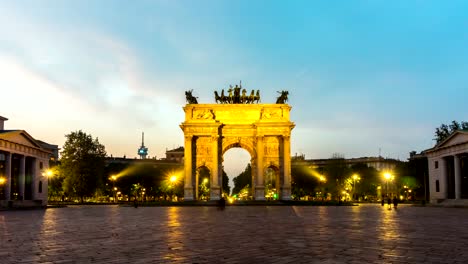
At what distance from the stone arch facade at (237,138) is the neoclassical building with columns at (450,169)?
20.4 metres

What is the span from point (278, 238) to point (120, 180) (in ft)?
322

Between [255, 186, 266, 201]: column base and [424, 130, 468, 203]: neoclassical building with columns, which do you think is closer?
[424, 130, 468, 203]: neoclassical building with columns

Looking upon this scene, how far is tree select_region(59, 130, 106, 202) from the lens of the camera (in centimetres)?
7719

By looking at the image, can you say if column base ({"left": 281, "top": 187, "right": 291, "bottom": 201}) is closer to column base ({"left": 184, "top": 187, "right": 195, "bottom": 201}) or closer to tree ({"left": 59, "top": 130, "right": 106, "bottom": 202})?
column base ({"left": 184, "top": 187, "right": 195, "bottom": 201})

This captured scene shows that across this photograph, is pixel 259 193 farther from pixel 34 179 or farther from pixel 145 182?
pixel 145 182

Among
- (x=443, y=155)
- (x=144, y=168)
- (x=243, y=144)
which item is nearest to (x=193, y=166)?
(x=243, y=144)

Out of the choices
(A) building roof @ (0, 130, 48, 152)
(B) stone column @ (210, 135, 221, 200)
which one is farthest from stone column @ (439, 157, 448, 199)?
(A) building roof @ (0, 130, 48, 152)

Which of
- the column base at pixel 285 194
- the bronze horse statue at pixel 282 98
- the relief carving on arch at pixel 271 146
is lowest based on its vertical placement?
the column base at pixel 285 194

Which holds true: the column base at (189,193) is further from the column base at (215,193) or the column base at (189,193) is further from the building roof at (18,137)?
the building roof at (18,137)

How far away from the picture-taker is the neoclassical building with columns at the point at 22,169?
58.6 meters

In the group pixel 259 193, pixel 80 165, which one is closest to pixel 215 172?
pixel 259 193

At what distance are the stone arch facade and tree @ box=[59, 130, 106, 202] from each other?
16.2 m

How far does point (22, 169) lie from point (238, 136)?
98.1 feet

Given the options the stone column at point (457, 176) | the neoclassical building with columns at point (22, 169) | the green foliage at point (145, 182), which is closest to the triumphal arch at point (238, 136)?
the neoclassical building with columns at point (22, 169)
